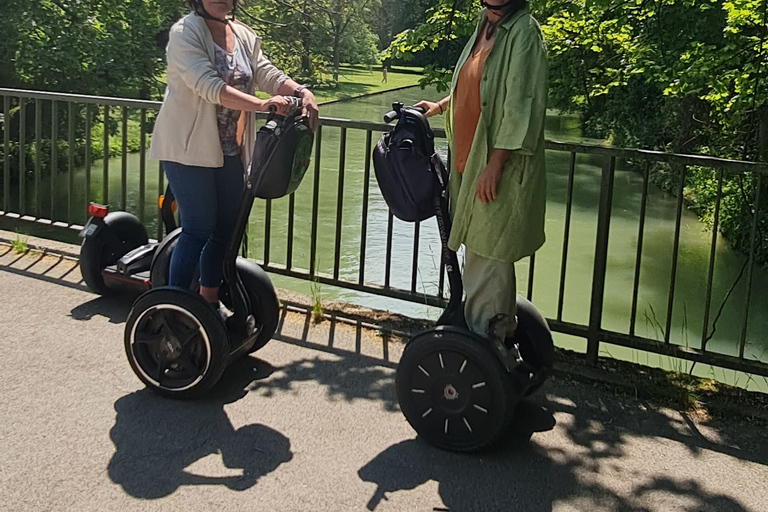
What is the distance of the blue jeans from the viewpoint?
405 centimetres

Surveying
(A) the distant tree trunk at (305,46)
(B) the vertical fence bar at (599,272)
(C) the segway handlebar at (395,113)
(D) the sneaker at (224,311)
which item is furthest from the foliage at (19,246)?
(A) the distant tree trunk at (305,46)

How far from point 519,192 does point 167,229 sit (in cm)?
265

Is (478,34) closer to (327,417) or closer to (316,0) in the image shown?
(327,417)

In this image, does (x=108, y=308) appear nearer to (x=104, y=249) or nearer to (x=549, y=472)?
(x=104, y=249)

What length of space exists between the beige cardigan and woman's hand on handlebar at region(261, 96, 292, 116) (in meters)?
0.20

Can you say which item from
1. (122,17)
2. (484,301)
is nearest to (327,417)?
(484,301)

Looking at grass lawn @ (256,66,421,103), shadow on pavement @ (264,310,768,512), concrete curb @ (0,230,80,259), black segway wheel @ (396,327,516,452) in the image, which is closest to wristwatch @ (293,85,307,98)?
black segway wheel @ (396,327,516,452)

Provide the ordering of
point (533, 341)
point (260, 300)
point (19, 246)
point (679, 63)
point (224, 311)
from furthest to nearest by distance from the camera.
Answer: point (679, 63), point (19, 246), point (260, 300), point (224, 311), point (533, 341)

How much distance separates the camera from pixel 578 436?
3896mm

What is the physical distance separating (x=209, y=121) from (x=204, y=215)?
45 centimetres

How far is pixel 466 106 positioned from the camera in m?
3.59

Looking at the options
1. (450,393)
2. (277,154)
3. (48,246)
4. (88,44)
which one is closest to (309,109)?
(277,154)

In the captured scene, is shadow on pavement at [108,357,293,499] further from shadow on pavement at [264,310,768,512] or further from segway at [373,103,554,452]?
segway at [373,103,554,452]

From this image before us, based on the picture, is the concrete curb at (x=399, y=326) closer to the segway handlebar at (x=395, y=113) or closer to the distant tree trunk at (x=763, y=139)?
the segway handlebar at (x=395, y=113)
